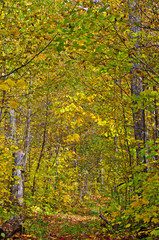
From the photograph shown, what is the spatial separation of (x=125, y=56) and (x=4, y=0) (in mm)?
3507

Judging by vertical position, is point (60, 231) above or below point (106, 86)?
below

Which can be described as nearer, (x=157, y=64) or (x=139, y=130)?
(x=157, y=64)

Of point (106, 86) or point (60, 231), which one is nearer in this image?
point (106, 86)

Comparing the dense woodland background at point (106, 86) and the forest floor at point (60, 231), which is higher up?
the dense woodland background at point (106, 86)

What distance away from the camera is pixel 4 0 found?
200 inches

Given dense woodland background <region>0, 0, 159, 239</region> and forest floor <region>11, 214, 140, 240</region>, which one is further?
forest floor <region>11, 214, 140, 240</region>

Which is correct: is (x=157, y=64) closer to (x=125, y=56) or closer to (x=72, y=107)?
(x=125, y=56)

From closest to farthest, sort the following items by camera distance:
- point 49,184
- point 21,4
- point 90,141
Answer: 1. point 21,4
2. point 49,184
3. point 90,141

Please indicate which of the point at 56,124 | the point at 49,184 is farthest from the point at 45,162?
the point at 56,124

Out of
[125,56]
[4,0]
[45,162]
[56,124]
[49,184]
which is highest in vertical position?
[4,0]

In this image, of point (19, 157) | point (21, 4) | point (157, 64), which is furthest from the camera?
point (19, 157)

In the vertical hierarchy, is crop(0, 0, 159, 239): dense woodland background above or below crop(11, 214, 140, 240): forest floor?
above

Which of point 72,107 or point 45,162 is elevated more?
point 72,107

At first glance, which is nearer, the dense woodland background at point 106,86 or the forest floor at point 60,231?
the dense woodland background at point 106,86
